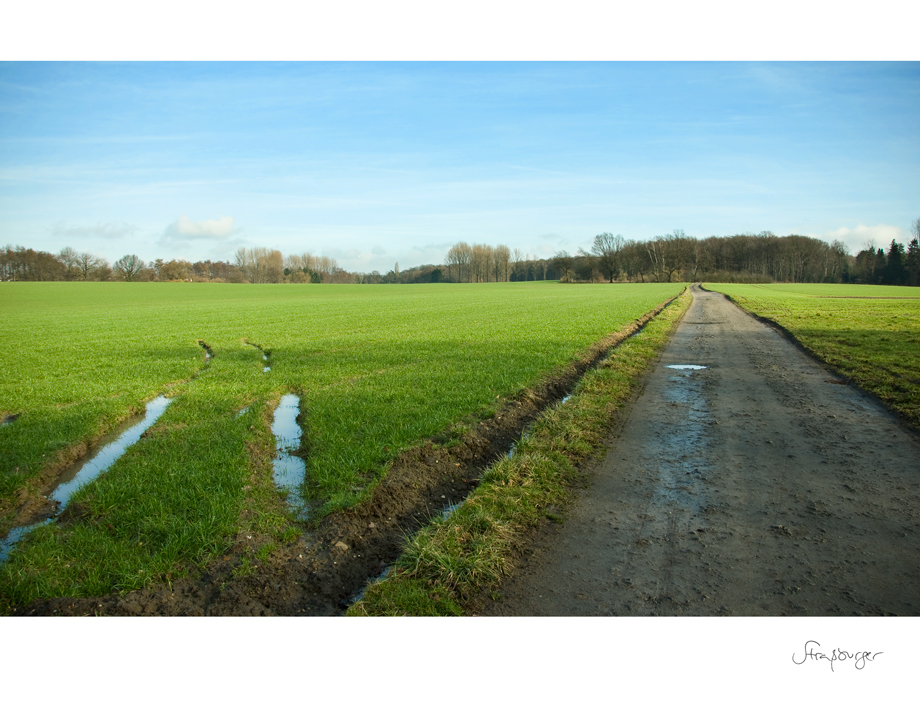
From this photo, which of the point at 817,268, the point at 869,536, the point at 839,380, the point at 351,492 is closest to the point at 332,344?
the point at 351,492

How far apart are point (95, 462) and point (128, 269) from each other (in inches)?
4571

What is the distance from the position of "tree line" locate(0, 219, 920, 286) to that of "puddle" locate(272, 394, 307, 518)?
99.9 metres

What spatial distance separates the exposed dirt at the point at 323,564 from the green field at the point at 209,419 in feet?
0.70

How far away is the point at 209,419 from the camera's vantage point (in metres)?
8.92

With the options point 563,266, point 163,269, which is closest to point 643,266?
point 563,266

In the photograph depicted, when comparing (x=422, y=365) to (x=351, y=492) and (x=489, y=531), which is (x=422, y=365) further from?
(x=489, y=531)

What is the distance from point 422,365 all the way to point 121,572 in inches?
384

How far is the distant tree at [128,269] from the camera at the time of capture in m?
104

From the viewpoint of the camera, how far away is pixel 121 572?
4.30m

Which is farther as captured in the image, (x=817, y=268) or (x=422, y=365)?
(x=817, y=268)

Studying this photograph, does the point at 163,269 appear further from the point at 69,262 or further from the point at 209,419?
the point at 209,419

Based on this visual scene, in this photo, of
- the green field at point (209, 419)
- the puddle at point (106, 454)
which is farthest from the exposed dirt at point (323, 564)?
the puddle at point (106, 454)

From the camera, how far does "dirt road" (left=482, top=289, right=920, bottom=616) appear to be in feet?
12.7

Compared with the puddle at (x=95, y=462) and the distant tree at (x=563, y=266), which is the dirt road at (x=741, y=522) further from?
the distant tree at (x=563, y=266)
